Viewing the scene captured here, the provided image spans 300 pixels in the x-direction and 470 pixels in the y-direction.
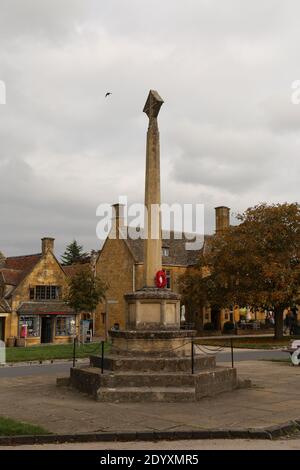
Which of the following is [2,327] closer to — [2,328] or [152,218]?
[2,328]

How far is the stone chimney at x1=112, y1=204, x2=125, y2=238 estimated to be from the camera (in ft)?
169

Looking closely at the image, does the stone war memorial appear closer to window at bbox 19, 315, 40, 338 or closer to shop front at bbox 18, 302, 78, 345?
shop front at bbox 18, 302, 78, 345

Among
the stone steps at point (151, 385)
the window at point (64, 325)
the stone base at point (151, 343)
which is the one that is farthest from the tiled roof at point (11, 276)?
the stone steps at point (151, 385)

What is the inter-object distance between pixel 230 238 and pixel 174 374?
27.0 m

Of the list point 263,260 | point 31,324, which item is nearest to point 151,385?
point 263,260

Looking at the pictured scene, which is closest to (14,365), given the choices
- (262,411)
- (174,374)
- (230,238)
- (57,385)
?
(57,385)

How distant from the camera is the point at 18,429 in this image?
8.20 metres

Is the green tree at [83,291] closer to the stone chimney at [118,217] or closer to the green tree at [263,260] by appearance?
the green tree at [263,260]

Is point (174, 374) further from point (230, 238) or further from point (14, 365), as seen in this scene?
point (230, 238)

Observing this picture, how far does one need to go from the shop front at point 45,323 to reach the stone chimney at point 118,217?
32.7 feet

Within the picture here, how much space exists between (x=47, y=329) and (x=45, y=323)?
0.59 meters

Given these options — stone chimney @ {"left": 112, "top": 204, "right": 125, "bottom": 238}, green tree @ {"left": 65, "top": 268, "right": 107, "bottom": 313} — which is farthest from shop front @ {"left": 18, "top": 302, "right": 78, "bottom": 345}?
stone chimney @ {"left": 112, "top": 204, "right": 125, "bottom": 238}

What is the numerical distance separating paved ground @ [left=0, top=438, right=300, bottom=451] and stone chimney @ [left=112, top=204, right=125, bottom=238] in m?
43.5

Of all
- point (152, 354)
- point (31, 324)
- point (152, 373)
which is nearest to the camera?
point (152, 373)
